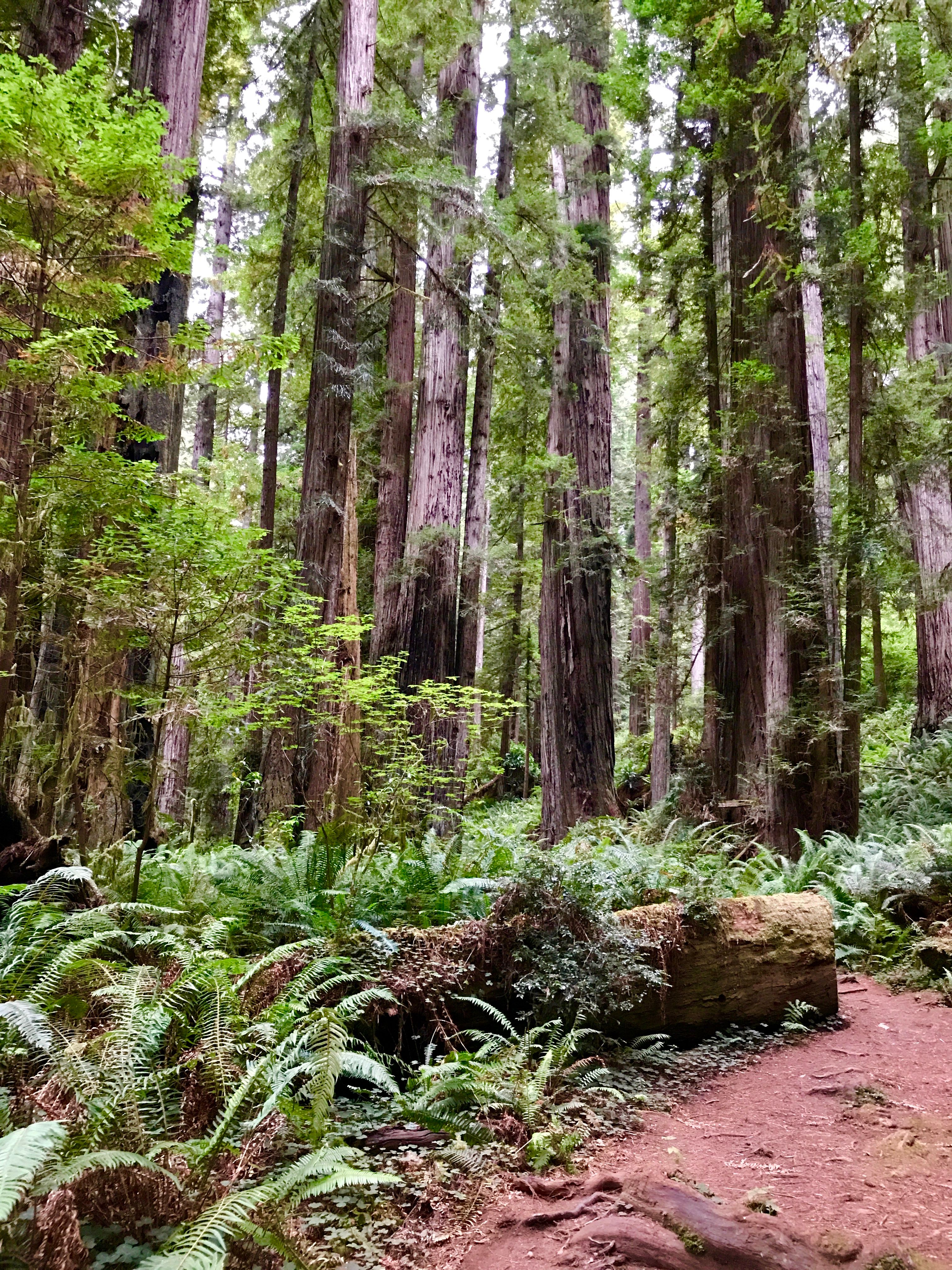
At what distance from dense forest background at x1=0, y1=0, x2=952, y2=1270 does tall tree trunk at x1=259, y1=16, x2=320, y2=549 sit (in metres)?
0.12

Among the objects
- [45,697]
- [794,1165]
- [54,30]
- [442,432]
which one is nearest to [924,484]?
[442,432]

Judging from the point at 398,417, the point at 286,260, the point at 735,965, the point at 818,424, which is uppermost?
the point at 286,260

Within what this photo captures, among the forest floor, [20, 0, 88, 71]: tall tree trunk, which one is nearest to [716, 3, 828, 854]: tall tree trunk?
the forest floor

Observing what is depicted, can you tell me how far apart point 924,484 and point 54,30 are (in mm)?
11643

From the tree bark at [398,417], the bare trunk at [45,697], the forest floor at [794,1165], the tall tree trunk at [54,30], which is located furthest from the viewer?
the tree bark at [398,417]

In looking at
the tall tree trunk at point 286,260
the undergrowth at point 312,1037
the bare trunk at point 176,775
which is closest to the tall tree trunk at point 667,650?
the undergrowth at point 312,1037

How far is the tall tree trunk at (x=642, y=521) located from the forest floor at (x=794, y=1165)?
997 centimetres

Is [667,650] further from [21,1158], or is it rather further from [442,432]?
[21,1158]

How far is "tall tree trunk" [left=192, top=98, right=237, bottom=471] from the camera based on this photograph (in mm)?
15266

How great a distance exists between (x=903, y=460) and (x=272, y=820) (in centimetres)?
791

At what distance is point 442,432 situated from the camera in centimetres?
1103

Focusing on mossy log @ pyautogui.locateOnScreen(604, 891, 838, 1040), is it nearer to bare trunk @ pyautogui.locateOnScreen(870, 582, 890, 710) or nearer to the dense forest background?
the dense forest background

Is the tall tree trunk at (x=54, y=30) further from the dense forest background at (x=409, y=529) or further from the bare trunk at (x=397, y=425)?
the bare trunk at (x=397, y=425)

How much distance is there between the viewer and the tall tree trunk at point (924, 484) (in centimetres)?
927
